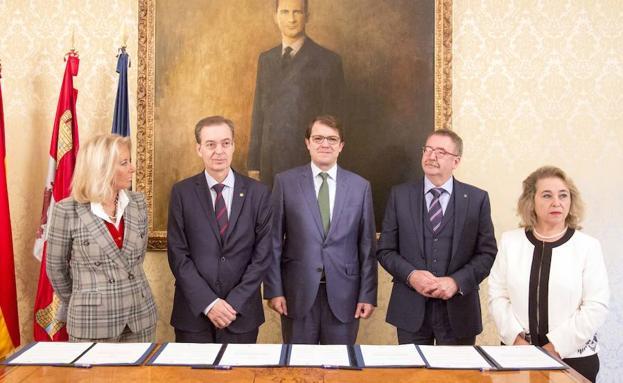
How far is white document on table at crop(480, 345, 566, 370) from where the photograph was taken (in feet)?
6.31

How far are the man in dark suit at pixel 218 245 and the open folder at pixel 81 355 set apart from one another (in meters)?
0.89

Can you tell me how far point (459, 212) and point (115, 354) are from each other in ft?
6.44

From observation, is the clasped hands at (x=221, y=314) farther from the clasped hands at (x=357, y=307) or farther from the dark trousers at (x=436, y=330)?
the dark trousers at (x=436, y=330)

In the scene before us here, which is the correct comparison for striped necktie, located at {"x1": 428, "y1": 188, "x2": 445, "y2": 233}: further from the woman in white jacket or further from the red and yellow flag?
the red and yellow flag

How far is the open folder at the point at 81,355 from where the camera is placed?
1.89 meters

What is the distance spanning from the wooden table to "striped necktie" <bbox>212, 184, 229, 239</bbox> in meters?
1.30

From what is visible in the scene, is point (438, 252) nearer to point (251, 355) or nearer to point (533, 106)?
point (251, 355)

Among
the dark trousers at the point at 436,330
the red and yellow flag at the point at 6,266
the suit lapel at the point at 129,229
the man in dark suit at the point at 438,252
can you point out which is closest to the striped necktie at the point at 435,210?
the man in dark suit at the point at 438,252

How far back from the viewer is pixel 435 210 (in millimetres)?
3131

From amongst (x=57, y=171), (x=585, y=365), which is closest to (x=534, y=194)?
(x=585, y=365)

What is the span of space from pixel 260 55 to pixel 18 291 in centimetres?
252

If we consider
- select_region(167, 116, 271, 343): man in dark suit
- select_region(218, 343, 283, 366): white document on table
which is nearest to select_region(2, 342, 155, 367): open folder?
select_region(218, 343, 283, 366): white document on table

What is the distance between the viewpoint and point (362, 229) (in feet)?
10.6

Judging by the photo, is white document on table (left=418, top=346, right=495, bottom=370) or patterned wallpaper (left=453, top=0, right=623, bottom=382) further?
patterned wallpaper (left=453, top=0, right=623, bottom=382)
